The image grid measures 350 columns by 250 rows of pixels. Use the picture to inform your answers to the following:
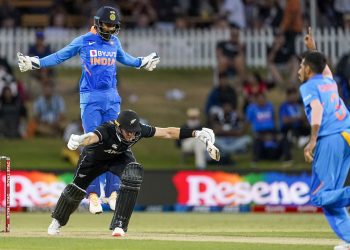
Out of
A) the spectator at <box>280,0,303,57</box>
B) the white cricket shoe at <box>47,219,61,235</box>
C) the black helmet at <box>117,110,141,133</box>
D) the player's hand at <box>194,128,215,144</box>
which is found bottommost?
the white cricket shoe at <box>47,219,61,235</box>

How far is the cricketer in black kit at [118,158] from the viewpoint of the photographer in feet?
45.1

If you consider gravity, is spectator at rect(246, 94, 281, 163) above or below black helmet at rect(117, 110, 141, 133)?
below

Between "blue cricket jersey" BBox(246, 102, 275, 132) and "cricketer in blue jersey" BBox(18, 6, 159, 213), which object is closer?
"cricketer in blue jersey" BBox(18, 6, 159, 213)

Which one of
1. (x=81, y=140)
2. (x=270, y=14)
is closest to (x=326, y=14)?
(x=270, y=14)

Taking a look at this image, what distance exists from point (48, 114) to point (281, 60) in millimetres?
5903

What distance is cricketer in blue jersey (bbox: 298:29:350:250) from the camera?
480 inches

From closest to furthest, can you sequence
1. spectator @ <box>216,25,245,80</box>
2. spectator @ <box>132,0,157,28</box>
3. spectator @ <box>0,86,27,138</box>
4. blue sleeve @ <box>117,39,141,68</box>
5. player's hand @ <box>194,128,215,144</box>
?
1. player's hand @ <box>194,128,215,144</box>
2. blue sleeve @ <box>117,39,141,68</box>
3. spectator @ <box>0,86,27,138</box>
4. spectator @ <box>216,25,245,80</box>
5. spectator @ <box>132,0,157,28</box>

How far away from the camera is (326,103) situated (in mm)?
12469

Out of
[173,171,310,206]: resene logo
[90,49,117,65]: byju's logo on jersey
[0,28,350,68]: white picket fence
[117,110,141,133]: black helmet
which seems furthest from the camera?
[0,28,350,68]: white picket fence

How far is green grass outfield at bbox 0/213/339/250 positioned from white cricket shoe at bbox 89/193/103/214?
275mm

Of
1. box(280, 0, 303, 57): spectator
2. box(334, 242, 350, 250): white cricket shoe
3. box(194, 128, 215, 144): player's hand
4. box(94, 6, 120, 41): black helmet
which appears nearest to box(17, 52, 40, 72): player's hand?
box(94, 6, 120, 41): black helmet

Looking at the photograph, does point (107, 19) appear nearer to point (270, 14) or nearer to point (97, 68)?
point (97, 68)

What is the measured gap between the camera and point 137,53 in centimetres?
2873

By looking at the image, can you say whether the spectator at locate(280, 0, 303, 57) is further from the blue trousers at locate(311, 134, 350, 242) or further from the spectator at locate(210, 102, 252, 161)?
the blue trousers at locate(311, 134, 350, 242)
